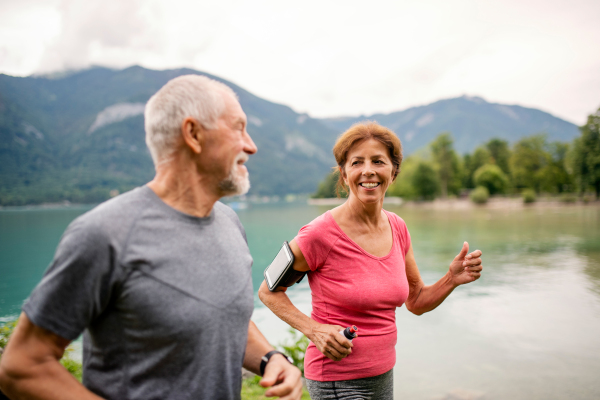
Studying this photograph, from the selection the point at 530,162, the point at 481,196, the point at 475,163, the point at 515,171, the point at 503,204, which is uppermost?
the point at 475,163

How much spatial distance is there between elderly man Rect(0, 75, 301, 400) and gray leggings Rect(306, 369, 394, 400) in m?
0.76

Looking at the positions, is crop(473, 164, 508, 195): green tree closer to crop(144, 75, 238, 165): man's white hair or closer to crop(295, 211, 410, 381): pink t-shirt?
crop(295, 211, 410, 381): pink t-shirt

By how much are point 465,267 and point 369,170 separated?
36.7 inches

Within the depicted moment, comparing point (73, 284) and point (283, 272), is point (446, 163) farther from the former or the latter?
point (73, 284)

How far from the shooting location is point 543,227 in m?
33.2

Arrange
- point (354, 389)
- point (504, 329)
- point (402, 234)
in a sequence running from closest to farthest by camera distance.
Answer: point (354, 389)
point (402, 234)
point (504, 329)

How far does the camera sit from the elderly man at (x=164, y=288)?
1.15 meters

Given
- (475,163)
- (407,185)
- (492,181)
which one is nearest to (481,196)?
(492,181)

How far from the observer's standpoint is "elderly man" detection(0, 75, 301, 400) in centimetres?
115

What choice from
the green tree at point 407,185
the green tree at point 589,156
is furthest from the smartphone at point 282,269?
the green tree at point 407,185

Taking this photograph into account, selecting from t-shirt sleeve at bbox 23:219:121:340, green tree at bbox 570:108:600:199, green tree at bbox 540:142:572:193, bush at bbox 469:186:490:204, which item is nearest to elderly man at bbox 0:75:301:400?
t-shirt sleeve at bbox 23:219:121:340

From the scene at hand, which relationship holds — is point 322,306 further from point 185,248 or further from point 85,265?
point 85,265

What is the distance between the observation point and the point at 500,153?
9262cm

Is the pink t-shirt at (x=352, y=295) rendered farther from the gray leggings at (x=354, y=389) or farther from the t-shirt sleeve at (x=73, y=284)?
the t-shirt sleeve at (x=73, y=284)
